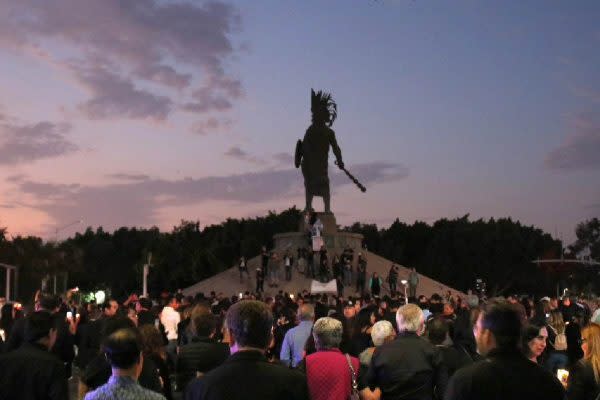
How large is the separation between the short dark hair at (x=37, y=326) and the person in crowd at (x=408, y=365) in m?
2.51

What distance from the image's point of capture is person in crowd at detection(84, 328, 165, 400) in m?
4.32

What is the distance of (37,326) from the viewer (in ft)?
18.9

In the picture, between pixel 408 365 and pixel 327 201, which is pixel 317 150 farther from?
pixel 408 365

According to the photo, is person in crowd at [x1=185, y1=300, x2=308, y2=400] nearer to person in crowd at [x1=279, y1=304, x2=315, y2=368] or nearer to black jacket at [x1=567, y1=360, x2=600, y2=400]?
black jacket at [x1=567, y1=360, x2=600, y2=400]

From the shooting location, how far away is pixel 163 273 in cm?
7775

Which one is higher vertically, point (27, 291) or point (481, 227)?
point (481, 227)

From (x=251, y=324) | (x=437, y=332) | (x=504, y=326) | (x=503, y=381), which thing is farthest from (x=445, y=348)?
(x=251, y=324)

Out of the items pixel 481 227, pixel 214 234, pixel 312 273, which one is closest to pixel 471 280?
pixel 481 227

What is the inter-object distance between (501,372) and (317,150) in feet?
161

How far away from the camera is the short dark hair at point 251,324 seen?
169 inches

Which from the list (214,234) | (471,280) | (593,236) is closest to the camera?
(471,280)

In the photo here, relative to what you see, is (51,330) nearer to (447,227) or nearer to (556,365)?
(556,365)

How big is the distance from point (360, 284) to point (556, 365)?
3578 cm

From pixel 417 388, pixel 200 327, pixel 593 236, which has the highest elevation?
pixel 593 236
